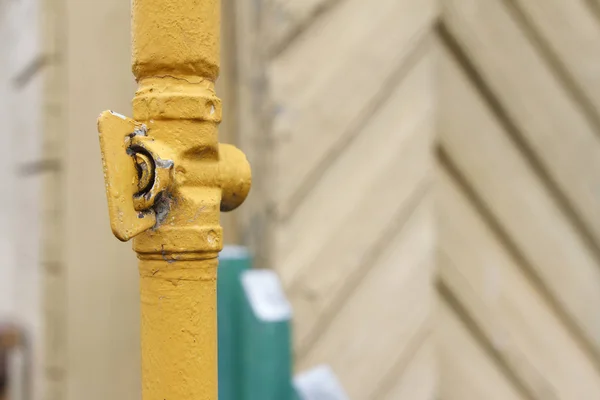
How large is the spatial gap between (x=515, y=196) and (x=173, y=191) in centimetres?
68

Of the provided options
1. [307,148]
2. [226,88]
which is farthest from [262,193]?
[226,88]

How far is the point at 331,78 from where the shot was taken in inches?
35.1

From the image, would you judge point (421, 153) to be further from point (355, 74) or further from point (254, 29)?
point (254, 29)

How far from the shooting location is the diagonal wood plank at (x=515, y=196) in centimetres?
99

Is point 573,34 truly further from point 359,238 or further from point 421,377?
point 421,377

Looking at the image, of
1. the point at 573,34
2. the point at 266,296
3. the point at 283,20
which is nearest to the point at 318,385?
the point at 266,296

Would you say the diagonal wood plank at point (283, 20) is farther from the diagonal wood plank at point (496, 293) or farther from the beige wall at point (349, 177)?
the diagonal wood plank at point (496, 293)

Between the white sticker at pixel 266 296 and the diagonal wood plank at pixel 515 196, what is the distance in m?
0.37

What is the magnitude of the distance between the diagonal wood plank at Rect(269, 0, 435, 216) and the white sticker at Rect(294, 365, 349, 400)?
0.23 meters

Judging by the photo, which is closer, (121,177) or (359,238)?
(121,177)

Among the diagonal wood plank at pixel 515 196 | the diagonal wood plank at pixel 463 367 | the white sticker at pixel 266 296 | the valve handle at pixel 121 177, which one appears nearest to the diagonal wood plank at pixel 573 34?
the diagonal wood plank at pixel 515 196

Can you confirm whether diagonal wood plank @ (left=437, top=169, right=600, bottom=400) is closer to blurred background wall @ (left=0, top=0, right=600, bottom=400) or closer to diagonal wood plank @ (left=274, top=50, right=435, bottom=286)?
blurred background wall @ (left=0, top=0, right=600, bottom=400)

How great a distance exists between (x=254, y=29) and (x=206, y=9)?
0.36 m

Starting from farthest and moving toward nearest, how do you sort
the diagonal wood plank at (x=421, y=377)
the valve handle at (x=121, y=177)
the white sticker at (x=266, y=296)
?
1. the diagonal wood plank at (x=421, y=377)
2. the white sticker at (x=266, y=296)
3. the valve handle at (x=121, y=177)
